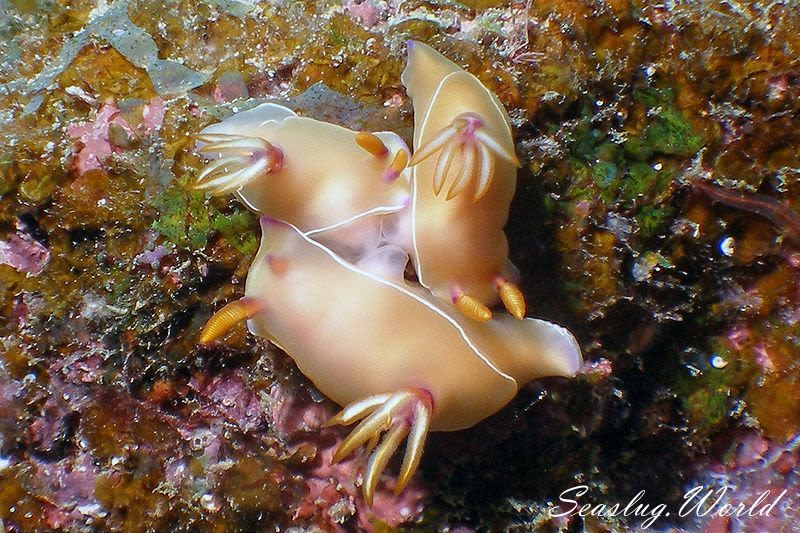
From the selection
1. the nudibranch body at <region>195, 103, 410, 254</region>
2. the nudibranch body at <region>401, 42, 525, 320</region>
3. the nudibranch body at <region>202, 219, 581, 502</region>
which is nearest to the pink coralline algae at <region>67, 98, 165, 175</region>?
the nudibranch body at <region>195, 103, 410, 254</region>

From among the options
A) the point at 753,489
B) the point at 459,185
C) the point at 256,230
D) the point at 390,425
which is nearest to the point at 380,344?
the point at 390,425

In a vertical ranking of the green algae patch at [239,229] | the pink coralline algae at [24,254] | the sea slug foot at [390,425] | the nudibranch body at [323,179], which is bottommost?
the sea slug foot at [390,425]

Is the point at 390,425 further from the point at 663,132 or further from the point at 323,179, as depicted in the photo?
the point at 663,132

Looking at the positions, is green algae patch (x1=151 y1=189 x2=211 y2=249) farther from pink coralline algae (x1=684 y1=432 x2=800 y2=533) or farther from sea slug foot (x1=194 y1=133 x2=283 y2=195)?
pink coralline algae (x1=684 y1=432 x2=800 y2=533)

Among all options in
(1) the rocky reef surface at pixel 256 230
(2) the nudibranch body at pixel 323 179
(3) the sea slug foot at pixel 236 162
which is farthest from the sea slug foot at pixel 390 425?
(3) the sea slug foot at pixel 236 162

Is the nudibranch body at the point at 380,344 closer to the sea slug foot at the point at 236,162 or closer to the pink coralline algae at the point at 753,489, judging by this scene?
the sea slug foot at the point at 236,162

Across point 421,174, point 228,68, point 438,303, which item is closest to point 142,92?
point 228,68
